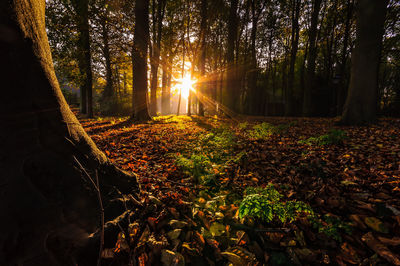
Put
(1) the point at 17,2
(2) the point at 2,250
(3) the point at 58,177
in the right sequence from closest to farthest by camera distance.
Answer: (2) the point at 2,250, (1) the point at 17,2, (3) the point at 58,177

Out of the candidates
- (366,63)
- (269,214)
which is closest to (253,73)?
(366,63)

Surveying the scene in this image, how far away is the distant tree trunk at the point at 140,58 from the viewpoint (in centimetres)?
854

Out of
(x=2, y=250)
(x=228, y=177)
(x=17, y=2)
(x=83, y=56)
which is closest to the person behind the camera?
(x=2, y=250)

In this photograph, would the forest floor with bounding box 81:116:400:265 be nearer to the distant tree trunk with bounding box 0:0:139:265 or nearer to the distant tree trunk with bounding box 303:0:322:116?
the distant tree trunk with bounding box 0:0:139:265

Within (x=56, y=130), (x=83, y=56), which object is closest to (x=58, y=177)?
(x=56, y=130)

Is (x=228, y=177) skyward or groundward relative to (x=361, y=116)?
groundward

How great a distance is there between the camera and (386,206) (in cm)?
170

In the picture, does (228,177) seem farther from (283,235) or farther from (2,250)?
(2,250)

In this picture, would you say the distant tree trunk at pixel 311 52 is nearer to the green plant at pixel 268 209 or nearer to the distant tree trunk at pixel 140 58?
the distant tree trunk at pixel 140 58

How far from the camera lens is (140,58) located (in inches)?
349

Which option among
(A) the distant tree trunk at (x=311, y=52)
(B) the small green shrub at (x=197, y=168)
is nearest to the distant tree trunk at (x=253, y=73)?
(A) the distant tree trunk at (x=311, y=52)

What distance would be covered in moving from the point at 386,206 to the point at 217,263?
1.87m

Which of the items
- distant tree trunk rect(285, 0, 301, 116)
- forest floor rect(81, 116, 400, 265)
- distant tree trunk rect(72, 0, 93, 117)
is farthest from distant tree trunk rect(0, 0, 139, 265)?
distant tree trunk rect(285, 0, 301, 116)

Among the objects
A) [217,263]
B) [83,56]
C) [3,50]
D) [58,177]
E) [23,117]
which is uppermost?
[83,56]
